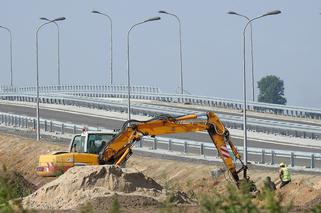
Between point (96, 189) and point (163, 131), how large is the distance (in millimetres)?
6528

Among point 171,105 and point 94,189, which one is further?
point 171,105

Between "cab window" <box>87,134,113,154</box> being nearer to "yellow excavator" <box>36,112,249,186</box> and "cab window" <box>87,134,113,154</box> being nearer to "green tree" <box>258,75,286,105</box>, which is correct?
"yellow excavator" <box>36,112,249,186</box>

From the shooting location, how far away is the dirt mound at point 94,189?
27422 mm

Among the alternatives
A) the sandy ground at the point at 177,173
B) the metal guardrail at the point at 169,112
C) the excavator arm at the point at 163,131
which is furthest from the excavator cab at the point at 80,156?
the metal guardrail at the point at 169,112

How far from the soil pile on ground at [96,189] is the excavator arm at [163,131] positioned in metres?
3.70

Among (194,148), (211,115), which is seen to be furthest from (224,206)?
(194,148)

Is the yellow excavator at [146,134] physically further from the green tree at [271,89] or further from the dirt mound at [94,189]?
the green tree at [271,89]

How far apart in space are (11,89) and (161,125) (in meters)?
70.9

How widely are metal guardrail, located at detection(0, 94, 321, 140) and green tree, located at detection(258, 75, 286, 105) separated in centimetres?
5986

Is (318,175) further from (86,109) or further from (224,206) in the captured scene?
(86,109)

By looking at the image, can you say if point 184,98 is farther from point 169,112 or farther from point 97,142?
point 97,142

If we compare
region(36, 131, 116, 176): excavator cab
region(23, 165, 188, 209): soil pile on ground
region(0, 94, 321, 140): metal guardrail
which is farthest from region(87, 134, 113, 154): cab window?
region(0, 94, 321, 140): metal guardrail

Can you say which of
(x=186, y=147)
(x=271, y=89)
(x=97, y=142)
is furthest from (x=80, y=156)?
(x=271, y=89)

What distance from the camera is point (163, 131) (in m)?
34.2
